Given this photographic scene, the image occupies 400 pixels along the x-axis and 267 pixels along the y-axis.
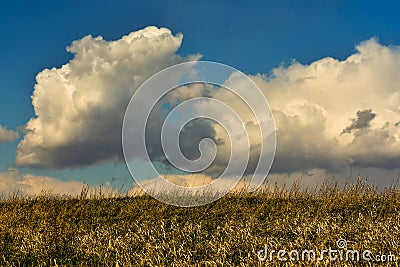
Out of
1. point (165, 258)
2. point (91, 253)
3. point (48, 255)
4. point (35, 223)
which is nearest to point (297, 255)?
point (165, 258)

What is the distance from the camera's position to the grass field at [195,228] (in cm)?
1021

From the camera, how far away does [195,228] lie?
46.8 ft

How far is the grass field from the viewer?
1021cm

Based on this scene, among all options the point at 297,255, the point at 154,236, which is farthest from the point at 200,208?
the point at 297,255

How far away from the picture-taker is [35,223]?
1747 centimetres

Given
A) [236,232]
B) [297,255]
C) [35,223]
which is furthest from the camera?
[35,223]

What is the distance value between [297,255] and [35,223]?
11.1m

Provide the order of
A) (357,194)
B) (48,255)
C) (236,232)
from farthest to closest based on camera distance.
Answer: (357,194)
(236,232)
(48,255)

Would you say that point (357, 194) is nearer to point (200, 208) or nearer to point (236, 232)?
point (200, 208)

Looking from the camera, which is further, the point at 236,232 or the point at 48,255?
the point at 236,232

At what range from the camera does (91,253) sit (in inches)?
441

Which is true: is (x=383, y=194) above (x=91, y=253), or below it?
above

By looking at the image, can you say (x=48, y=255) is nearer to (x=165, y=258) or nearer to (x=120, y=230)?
(x=165, y=258)

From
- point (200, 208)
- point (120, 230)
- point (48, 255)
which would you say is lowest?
point (48, 255)
